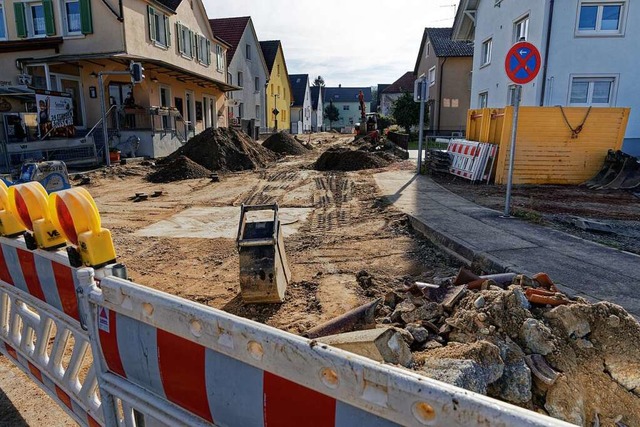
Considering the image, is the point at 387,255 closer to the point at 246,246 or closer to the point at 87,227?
the point at 246,246

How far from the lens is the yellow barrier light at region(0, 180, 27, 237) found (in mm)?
2564

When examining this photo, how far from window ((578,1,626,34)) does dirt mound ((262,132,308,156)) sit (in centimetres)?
1517

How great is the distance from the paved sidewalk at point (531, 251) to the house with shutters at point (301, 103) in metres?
51.5

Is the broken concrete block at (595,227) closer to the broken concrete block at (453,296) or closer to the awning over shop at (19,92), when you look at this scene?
the broken concrete block at (453,296)

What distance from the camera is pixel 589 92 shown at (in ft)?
53.7

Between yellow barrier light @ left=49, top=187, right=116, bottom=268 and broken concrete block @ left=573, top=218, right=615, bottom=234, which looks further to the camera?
broken concrete block @ left=573, top=218, right=615, bottom=234

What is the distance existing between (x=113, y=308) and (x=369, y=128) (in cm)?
3449

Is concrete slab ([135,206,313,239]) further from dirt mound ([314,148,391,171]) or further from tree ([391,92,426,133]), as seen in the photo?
tree ([391,92,426,133])

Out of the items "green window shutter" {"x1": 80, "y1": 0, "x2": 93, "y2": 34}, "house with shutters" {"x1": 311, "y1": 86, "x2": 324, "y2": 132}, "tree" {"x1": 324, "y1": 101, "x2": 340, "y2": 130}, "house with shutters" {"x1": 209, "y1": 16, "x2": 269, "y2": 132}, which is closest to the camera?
"green window shutter" {"x1": 80, "y1": 0, "x2": 93, "y2": 34}

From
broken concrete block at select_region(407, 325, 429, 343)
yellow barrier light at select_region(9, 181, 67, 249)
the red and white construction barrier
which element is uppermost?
yellow barrier light at select_region(9, 181, 67, 249)

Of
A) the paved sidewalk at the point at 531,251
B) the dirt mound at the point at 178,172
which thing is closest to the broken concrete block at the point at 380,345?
the paved sidewalk at the point at 531,251

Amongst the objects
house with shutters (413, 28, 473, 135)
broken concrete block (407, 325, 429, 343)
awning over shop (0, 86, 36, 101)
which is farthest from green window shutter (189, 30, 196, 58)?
broken concrete block (407, 325, 429, 343)

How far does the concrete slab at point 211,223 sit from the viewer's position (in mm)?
7520

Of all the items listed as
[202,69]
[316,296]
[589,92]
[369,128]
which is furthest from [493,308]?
[369,128]
